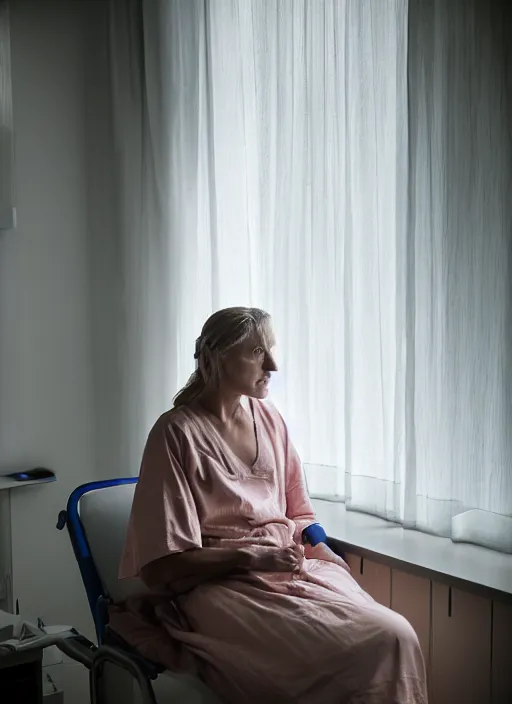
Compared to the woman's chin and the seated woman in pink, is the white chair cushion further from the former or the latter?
the woman's chin

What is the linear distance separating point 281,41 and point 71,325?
3.56ft

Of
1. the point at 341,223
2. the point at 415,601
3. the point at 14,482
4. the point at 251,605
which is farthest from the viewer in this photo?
the point at 14,482

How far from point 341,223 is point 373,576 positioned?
86 centimetres

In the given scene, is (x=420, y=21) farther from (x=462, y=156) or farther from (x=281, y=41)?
(x=281, y=41)

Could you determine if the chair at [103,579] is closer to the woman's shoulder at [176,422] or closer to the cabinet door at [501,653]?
the woman's shoulder at [176,422]

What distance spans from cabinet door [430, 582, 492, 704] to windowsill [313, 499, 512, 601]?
2.7 inches

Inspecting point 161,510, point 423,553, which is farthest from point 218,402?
point 423,553

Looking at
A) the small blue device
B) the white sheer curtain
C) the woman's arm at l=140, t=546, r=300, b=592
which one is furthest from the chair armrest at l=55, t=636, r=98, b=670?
the white sheer curtain

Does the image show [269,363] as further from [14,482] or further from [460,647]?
[14,482]

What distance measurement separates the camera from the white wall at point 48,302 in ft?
8.09

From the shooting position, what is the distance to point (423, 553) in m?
1.74

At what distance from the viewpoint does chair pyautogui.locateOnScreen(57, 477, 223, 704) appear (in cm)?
164

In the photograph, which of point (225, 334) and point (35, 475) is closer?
point (225, 334)

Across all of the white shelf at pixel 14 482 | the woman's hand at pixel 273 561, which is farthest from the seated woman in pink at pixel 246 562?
the white shelf at pixel 14 482
